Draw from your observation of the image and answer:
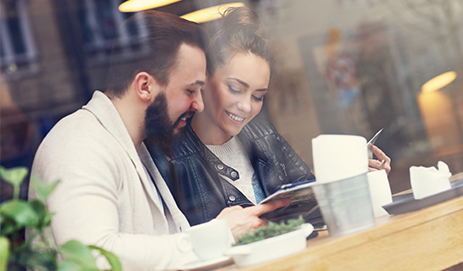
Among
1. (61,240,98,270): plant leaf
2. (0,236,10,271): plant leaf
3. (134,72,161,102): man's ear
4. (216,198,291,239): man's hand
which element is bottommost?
(216,198,291,239): man's hand

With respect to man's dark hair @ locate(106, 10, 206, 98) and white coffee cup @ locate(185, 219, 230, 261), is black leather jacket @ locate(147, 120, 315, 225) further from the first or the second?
white coffee cup @ locate(185, 219, 230, 261)

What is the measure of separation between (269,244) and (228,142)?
0.85 m

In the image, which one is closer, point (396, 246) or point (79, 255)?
point (79, 255)

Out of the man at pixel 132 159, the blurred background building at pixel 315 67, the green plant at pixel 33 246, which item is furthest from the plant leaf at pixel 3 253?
the blurred background building at pixel 315 67

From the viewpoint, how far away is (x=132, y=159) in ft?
4.37

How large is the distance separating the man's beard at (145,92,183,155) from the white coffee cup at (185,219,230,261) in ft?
1.83

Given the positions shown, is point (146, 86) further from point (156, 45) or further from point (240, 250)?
point (240, 250)

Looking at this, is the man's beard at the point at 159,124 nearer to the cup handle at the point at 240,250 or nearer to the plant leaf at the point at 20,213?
the cup handle at the point at 240,250

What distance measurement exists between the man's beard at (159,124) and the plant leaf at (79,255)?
80cm

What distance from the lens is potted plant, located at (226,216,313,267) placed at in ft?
3.10

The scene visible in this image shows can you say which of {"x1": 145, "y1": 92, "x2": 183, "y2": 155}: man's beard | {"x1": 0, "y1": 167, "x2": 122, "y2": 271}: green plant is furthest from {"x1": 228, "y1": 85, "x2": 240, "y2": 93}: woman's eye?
{"x1": 0, "y1": 167, "x2": 122, "y2": 271}: green plant

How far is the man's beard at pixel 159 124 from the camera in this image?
1.51 metres

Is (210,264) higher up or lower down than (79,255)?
lower down

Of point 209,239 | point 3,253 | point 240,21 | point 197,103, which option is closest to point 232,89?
point 197,103
